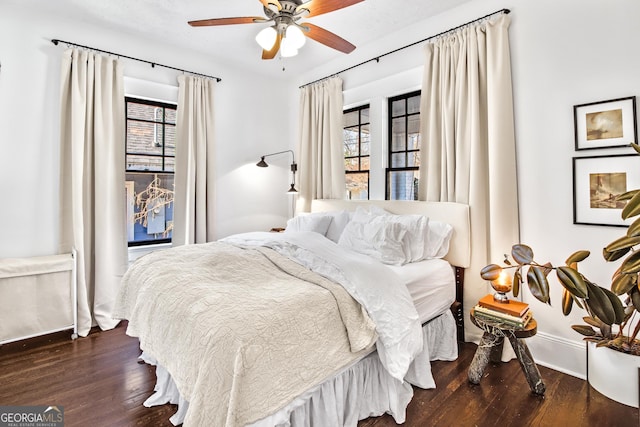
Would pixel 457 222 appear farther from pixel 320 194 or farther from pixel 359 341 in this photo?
pixel 320 194

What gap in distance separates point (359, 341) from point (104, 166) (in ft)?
9.87

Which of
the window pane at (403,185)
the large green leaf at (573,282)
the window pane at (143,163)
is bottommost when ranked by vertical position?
the large green leaf at (573,282)

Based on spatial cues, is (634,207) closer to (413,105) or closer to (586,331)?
(586,331)

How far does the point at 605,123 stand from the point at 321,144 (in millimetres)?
2751

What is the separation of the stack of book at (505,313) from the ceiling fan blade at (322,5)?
2.14 m

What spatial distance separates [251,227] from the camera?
177 inches

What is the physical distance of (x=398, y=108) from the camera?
360 centimetres

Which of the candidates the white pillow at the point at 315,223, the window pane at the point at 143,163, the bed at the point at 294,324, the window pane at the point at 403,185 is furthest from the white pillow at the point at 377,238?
the window pane at the point at 143,163

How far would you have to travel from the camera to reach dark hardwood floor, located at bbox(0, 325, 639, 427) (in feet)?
6.05

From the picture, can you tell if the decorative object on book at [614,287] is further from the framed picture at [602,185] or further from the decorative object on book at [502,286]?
the framed picture at [602,185]

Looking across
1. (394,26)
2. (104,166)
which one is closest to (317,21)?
(394,26)

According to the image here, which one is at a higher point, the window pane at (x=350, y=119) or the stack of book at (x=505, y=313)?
the window pane at (x=350, y=119)

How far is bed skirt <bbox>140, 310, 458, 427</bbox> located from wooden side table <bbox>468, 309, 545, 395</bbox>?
33 centimetres

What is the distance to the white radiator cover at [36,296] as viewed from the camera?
2689 mm
